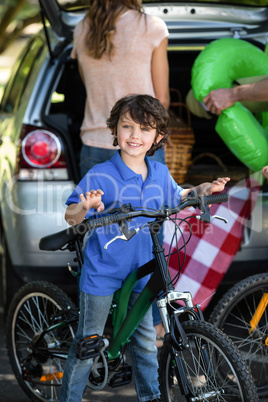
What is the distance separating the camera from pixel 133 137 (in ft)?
8.97

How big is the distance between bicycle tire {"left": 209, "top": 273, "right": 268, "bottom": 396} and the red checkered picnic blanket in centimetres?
32

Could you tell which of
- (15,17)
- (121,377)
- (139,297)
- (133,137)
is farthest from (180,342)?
(15,17)

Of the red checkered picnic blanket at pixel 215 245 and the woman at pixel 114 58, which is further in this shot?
the red checkered picnic blanket at pixel 215 245

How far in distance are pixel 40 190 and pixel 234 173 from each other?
1.48 meters

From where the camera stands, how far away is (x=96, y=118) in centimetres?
366

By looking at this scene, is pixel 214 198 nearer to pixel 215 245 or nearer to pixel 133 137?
pixel 133 137

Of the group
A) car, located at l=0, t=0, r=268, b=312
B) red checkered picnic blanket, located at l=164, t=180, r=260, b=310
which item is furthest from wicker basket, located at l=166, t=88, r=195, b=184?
red checkered picnic blanket, located at l=164, t=180, r=260, b=310

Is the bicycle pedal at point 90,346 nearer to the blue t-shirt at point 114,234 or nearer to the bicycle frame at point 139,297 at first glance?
→ the bicycle frame at point 139,297

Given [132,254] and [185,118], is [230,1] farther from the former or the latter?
[132,254]

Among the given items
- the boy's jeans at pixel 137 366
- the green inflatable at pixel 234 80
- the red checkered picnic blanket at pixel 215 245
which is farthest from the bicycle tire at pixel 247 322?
the green inflatable at pixel 234 80

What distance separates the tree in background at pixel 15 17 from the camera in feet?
27.6

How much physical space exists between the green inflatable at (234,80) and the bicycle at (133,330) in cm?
111

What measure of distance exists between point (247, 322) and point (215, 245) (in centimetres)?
54

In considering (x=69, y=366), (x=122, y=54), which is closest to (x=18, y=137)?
(x=122, y=54)
